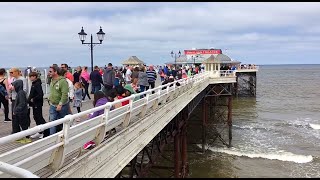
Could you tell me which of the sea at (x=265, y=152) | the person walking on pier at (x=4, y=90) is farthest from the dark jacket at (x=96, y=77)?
the sea at (x=265, y=152)

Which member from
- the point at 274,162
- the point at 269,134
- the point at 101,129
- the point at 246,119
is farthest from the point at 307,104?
the point at 101,129

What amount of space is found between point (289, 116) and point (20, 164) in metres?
37.7

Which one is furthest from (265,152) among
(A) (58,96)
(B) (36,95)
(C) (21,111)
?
(C) (21,111)

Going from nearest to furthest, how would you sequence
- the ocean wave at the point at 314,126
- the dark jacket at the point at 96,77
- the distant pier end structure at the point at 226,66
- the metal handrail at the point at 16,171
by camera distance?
1. the metal handrail at the point at 16,171
2. the dark jacket at the point at 96,77
3. the ocean wave at the point at 314,126
4. the distant pier end structure at the point at 226,66

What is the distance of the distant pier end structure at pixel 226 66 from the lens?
4569 cm

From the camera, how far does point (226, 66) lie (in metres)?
55.0

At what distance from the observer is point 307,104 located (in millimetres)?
49125

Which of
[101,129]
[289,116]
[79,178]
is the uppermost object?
[101,129]

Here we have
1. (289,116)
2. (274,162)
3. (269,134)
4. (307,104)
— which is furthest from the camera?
(307,104)

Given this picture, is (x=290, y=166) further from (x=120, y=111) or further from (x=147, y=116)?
(x=120, y=111)

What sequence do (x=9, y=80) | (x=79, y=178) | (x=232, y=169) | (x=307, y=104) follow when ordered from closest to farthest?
(x=79, y=178)
(x=9, y=80)
(x=232, y=169)
(x=307, y=104)

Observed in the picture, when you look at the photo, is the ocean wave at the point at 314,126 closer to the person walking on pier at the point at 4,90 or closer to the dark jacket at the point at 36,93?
the person walking on pier at the point at 4,90

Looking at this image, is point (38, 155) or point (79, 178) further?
point (79, 178)

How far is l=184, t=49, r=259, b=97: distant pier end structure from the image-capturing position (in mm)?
45688
